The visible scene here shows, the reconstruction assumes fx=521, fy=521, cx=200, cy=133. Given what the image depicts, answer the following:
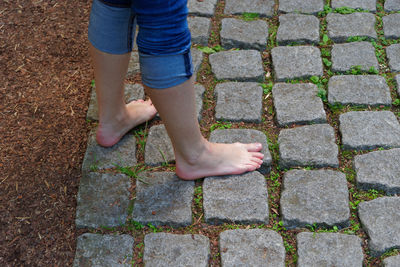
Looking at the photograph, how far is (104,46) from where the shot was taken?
205 centimetres

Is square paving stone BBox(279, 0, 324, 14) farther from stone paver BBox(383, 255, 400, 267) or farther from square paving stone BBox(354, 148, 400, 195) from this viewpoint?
stone paver BBox(383, 255, 400, 267)

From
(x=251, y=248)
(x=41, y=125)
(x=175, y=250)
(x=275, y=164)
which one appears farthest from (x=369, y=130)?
(x=41, y=125)

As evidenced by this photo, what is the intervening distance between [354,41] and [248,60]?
0.62 m

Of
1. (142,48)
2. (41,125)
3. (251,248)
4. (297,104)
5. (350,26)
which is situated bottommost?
(41,125)

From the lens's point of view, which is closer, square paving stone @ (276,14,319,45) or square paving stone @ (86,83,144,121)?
square paving stone @ (86,83,144,121)

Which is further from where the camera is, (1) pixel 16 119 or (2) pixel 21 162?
(1) pixel 16 119

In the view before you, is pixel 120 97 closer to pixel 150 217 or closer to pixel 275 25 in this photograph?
pixel 150 217

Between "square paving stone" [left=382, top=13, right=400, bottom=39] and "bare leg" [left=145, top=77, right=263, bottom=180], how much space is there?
1202 millimetres

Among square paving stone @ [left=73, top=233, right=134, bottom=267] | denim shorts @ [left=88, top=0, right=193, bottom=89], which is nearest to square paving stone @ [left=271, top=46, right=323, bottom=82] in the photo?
denim shorts @ [left=88, top=0, right=193, bottom=89]

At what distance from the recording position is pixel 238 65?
279cm

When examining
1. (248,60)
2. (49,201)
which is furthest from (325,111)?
(49,201)

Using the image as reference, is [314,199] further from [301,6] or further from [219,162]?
[301,6]

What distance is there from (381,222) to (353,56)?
1087 mm

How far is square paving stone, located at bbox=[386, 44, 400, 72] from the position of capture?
274 cm
